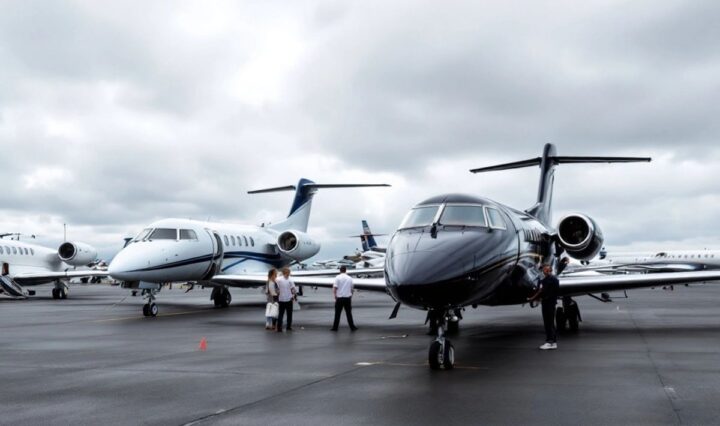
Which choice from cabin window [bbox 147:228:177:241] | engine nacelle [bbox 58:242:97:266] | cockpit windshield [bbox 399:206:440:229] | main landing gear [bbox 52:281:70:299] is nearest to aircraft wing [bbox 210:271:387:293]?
cabin window [bbox 147:228:177:241]

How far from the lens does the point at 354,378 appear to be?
27.2 feet

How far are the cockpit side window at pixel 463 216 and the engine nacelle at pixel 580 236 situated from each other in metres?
5.95

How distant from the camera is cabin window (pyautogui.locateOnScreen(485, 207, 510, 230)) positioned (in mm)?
11172

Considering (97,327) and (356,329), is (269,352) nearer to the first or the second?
(356,329)

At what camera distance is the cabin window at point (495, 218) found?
11172 millimetres

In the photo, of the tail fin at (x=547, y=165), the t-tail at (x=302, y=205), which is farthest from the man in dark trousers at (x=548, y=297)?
the t-tail at (x=302, y=205)

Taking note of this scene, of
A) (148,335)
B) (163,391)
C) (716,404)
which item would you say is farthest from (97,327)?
(716,404)

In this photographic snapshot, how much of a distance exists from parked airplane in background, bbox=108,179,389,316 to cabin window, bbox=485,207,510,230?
1243 centimetres

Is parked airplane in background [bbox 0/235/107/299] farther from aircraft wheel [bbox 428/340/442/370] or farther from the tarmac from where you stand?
aircraft wheel [bbox 428/340/442/370]

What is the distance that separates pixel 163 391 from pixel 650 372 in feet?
20.2

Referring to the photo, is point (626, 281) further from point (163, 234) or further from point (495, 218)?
point (163, 234)

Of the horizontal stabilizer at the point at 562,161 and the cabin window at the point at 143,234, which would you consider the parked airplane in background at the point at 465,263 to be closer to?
the horizontal stabilizer at the point at 562,161

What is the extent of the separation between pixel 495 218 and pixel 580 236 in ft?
Answer: 19.4

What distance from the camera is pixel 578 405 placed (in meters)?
6.52
